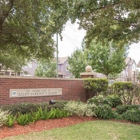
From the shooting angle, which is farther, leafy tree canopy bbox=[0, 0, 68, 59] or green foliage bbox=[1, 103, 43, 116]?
leafy tree canopy bbox=[0, 0, 68, 59]

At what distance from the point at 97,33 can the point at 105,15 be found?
114 cm

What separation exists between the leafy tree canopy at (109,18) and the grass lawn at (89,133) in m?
4.21

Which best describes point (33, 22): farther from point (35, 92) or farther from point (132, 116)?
point (132, 116)

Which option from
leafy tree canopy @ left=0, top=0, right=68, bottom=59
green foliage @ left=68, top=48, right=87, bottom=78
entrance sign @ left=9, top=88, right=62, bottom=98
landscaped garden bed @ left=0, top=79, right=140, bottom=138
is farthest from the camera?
green foliage @ left=68, top=48, right=87, bottom=78

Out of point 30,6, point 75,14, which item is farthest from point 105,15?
point 30,6

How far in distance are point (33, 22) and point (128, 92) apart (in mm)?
6483

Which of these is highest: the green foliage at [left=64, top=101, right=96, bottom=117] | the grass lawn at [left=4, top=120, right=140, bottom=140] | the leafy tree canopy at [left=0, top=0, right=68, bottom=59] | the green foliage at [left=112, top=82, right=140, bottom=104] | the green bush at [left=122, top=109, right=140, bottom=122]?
the leafy tree canopy at [left=0, top=0, right=68, bottom=59]

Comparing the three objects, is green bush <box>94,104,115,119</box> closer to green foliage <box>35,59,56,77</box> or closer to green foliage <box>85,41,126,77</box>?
green foliage <box>85,41,126,77</box>

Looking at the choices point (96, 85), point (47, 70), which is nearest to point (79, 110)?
point (96, 85)

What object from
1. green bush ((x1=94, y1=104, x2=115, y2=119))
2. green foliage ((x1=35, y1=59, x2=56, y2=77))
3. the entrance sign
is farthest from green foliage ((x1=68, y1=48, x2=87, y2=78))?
green bush ((x1=94, y1=104, x2=115, y2=119))

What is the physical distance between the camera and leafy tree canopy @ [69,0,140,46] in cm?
748

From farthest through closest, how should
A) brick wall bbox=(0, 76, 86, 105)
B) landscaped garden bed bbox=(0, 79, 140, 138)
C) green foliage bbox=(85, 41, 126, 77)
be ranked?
green foliage bbox=(85, 41, 126, 77) < brick wall bbox=(0, 76, 86, 105) < landscaped garden bed bbox=(0, 79, 140, 138)

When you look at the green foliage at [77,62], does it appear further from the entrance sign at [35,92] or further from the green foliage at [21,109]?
the green foliage at [21,109]

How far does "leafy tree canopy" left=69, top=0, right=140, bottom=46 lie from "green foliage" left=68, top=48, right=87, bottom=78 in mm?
18541
